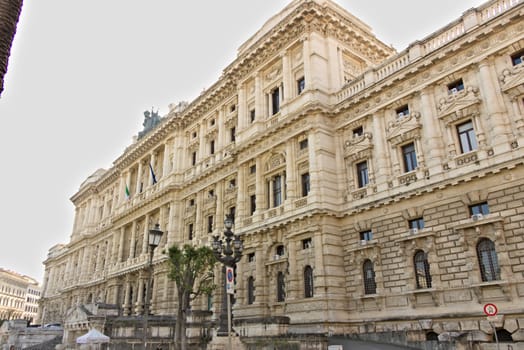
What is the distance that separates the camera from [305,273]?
22.0 metres

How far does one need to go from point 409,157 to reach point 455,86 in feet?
12.0

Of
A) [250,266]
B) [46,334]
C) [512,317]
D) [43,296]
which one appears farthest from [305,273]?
[43,296]

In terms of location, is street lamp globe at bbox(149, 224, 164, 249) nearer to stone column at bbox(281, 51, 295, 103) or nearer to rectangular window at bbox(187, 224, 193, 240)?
stone column at bbox(281, 51, 295, 103)

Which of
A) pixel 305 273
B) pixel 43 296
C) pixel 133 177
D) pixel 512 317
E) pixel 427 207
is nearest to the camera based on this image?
pixel 512 317

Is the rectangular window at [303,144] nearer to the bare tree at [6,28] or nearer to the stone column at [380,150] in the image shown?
the stone column at [380,150]

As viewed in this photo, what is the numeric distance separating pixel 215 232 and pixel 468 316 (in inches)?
707

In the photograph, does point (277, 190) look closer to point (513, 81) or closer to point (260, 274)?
point (260, 274)

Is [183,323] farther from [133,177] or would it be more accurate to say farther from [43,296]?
[43,296]

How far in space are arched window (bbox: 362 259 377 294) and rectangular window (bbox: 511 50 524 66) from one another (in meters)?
10.3

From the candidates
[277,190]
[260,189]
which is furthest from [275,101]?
[277,190]

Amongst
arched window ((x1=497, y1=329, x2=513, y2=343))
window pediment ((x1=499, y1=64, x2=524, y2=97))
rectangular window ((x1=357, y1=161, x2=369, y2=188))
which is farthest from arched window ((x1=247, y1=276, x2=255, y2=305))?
window pediment ((x1=499, y1=64, x2=524, y2=97))

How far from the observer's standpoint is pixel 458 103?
1850 cm

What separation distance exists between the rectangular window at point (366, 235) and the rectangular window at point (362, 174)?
96.2 inches

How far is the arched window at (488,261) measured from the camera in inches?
623
